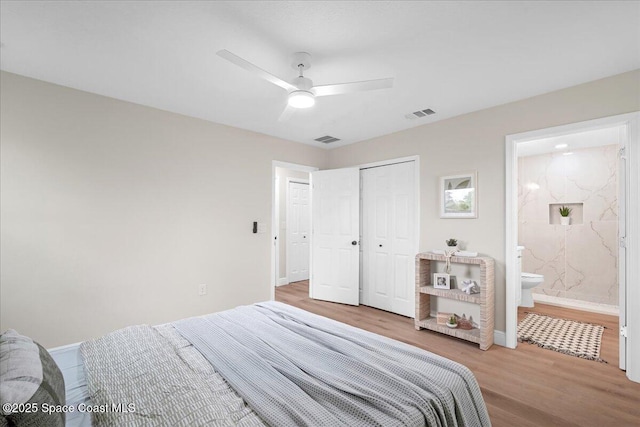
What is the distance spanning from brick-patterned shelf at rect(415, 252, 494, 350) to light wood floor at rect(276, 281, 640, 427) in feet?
0.31

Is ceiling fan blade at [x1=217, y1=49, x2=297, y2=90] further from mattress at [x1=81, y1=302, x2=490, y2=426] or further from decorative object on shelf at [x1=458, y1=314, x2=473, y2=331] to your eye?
decorative object on shelf at [x1=458, y1=314, x2=473, y2=331]

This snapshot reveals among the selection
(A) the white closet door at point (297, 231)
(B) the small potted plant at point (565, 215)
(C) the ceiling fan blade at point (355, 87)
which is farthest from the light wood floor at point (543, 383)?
(A) the white closet door at point (297, 231)

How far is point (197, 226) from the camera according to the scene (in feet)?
11.9

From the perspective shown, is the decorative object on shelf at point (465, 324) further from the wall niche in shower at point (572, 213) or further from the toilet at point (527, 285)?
the wall niche in shower at point (572, 213)

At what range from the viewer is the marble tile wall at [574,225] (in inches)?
173

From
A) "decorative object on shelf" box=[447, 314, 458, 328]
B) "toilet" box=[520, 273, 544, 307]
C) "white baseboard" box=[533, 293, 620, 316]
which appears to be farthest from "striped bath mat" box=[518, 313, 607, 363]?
"white baseboard" box=[533, 293, 620, 316]

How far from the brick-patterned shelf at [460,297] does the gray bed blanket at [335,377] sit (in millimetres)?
1852

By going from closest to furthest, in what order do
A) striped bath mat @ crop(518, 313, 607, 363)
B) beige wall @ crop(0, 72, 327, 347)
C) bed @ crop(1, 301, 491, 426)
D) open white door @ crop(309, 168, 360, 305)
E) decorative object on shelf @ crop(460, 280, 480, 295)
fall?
bed @ crop(1, 301, 491, 426), beige wall @ crop(0, 72, 327, 347), striped bath mat @ crop(518, 313, 607, 363), decorative object on shelf @ crop(460, 280, 480, 295), open white door @ crop(309, 168, 360, 305)

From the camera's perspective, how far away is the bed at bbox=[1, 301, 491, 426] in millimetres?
1113

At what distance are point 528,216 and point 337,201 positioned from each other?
3.37 metres

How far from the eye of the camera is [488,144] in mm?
3322

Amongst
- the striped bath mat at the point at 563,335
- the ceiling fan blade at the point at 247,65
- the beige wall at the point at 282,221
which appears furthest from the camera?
the beige wall at the point at 282,221

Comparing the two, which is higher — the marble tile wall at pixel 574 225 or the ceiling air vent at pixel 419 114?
the ceiling air vent at pixel 419 114

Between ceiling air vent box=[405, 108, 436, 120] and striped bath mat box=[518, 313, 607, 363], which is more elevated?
ceiling air vent box=[405, 108, 436, 120]
